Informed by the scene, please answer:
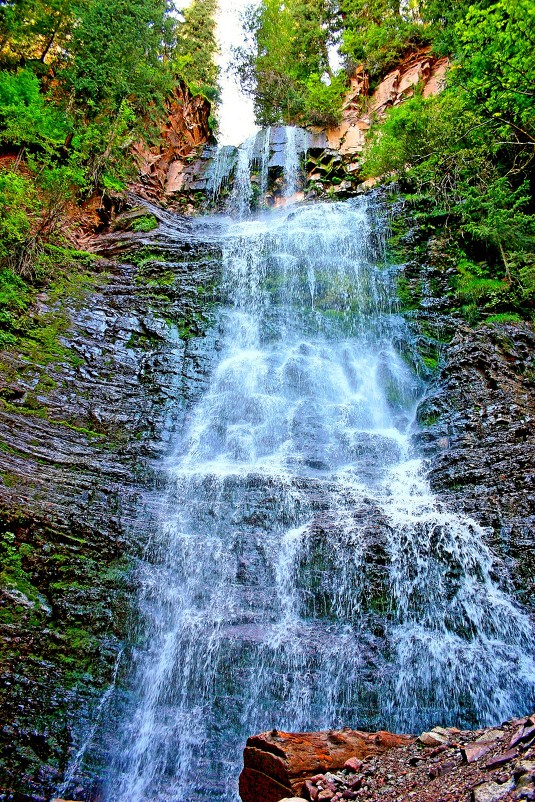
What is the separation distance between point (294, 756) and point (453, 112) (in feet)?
54.6

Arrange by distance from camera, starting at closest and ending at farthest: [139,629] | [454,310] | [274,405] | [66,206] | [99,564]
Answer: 1. [139,629]
2. [99,564]
3. [274,405]
4. [454,310]
5. [66,206]

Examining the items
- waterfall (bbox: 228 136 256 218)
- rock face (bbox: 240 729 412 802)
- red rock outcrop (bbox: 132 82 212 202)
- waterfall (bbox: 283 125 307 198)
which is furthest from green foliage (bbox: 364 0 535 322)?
rock face (bbox: 240 729 412 802)

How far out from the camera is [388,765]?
13.1 feet

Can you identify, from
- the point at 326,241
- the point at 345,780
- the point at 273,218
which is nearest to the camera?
the point at 345,780

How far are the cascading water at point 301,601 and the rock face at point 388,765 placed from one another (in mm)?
1357

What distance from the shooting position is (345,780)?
3.84 metres

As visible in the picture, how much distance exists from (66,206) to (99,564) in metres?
11.4

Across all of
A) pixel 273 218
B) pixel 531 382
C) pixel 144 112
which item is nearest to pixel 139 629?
pixel 531 382

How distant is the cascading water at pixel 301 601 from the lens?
5.59m

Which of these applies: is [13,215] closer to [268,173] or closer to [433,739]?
[433,739]

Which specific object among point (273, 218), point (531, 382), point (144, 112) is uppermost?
point (144, 112)

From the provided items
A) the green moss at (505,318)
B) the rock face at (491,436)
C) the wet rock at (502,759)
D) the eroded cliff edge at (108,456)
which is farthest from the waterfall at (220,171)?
the wet rock at (502,759)

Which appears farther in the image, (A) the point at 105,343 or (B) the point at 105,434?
(A) the point at 105,343

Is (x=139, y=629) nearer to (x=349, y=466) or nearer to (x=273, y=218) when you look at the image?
(x=349, y=466)
